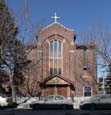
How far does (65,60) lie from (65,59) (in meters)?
0.15

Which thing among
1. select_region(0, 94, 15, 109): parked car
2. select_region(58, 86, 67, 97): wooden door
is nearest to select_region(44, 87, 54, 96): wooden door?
select_region(58, 86, 67, 97): wooden door

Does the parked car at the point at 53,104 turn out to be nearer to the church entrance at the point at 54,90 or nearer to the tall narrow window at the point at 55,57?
the church entrance at the point at 54,90

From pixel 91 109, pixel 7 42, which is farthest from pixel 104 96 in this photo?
pixel 7 42

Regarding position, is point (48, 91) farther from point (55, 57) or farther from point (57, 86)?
point (55, 57)

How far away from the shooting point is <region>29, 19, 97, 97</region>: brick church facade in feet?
173

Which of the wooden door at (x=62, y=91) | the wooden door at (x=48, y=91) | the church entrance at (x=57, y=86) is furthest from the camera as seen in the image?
the wooden door at (x=48, y=91)

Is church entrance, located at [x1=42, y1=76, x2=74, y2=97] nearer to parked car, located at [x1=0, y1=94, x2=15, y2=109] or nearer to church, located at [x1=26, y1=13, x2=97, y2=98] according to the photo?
church, located at [x1=26, y1=13, x2=97, y2=98]

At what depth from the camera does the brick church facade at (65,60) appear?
5259 cm

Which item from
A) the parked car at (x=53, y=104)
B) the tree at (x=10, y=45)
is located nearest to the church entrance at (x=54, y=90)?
the tree at (x=10, y=45)

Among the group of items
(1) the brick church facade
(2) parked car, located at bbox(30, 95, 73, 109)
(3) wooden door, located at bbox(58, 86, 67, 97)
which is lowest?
(2) parked car, located at bbox(30, 95, 73, 109)

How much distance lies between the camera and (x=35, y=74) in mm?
52906

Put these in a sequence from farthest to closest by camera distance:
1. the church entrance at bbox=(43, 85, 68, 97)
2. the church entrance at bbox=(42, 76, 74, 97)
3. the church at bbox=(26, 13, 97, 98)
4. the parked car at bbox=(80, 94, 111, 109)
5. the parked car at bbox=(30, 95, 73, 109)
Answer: the church at bbox=(26, 13, 97, 98)
the church entrance at bbox=(43, 85, 68, 97)
the church entrance at bbox=(42, 76, 74, 97)
the parked car at bbox=(30, 95, 73, 109)
the parked car at bbox=(80, 94, 111, 109)

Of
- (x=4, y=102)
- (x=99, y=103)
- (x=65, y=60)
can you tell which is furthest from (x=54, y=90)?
(x=99, y=103)

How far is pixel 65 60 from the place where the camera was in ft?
175
